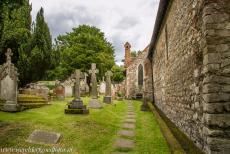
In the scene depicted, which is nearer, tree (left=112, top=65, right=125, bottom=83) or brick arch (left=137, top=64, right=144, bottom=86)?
brick arch (left=137, top=64, right=144, bottom=86)

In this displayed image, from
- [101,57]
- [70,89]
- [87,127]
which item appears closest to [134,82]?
[101,57]

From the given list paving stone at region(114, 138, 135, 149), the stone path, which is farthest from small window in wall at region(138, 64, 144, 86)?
paving stone at region(114, 138, 135, 149)

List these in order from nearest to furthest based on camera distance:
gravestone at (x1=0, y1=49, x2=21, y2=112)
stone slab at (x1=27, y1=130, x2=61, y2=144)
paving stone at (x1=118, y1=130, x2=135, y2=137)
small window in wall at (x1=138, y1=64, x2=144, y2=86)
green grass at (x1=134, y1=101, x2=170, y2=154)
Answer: green grass at (x1=134, y1=101, x2=170, y2=154) → stone slab at (x1=27, y1=130, x2=61, y2=144) → paving stone at (x1=118, y1=130, x2=135, y2=137) → gravestone at (x1=0, y1=49, x2=21, y2=112) → small window in wall at (x1=138, y1=64, x2=144, y2=86)

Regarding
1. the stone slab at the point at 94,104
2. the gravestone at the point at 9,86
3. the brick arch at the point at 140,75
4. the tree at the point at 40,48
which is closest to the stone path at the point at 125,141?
the stone slab at the point at 94,104

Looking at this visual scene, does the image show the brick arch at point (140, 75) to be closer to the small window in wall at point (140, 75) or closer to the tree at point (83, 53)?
the small window in wall at point (140, 75)

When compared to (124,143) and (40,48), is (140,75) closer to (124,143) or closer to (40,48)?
(40,48)

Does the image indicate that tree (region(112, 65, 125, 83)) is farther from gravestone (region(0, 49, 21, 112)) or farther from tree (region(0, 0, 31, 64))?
gravestone (region(0, 49, 21, 112))

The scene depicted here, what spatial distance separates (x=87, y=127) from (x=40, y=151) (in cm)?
283

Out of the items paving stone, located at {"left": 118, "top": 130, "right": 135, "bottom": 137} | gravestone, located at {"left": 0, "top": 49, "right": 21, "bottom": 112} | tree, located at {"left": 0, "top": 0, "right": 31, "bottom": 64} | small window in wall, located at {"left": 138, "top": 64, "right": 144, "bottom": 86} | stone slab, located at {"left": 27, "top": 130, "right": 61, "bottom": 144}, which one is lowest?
paving stone, located at {"left": 118, "top": 130, "right": 135, "bottom": 137}

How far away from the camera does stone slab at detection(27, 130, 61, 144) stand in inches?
274

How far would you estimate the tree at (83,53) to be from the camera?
112 ft

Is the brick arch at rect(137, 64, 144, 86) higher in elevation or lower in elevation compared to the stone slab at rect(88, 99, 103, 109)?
higher

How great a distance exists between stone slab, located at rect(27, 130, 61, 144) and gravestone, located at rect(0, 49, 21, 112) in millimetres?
4391

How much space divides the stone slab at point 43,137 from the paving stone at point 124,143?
181 cm
